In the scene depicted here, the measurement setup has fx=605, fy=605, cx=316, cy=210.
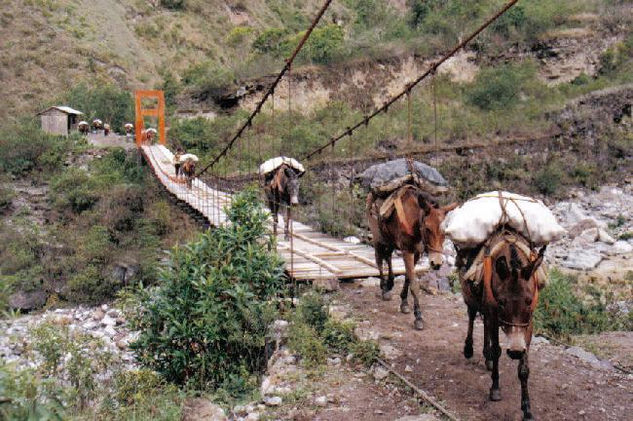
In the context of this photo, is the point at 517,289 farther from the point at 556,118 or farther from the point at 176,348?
the point at 556,118

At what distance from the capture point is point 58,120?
2189 cm

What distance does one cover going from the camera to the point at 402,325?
17.3ft

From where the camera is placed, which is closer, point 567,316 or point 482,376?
point 482,376

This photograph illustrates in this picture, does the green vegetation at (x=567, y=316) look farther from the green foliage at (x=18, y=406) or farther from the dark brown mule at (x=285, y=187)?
the green foliage at (x=18, y=406)

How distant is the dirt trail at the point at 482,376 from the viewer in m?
3.59

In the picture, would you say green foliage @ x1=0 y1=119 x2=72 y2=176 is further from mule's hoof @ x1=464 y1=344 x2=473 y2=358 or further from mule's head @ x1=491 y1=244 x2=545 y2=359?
mule's head @ x1=491 y1=244 x2=545 y2=359

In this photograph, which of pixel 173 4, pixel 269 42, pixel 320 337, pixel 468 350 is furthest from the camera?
pixel 173 4

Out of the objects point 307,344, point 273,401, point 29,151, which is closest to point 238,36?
point 29,151

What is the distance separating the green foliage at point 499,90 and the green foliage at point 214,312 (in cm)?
1648

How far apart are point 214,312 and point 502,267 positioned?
2667 millimetres

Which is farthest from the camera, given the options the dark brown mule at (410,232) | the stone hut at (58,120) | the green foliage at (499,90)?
the stone hut at (58,120)

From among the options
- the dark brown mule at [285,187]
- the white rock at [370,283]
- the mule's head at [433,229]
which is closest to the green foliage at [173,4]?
the dark brown mule at [285,187]

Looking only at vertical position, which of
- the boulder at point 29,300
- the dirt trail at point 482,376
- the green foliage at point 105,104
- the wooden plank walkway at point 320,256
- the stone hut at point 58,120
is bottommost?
the boulder at point 29,300

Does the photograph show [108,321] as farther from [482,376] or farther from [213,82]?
[213,82]
